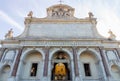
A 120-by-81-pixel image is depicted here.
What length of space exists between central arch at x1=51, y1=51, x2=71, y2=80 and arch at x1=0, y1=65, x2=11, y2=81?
517cm

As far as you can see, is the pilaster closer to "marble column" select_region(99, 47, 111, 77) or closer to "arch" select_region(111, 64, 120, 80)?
"marble column" select_region(99, 47, 111, 77)

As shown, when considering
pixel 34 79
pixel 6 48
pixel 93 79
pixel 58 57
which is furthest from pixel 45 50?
pixel 93 79

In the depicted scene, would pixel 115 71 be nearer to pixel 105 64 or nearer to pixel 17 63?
pixel 105 64

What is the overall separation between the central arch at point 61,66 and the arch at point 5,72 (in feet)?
17.0

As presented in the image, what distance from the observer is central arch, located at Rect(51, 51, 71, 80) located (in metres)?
16.6

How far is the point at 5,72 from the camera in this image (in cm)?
1683

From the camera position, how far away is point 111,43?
18.8 metres

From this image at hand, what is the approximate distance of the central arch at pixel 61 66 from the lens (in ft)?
54.5

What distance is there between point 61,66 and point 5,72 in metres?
6.55

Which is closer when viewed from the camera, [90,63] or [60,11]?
[90,63]

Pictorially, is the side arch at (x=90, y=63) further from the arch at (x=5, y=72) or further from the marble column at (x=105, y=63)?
the arch at (x=5, y=72)

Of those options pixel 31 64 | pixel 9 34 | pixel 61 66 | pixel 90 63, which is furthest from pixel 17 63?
pixel 90 63

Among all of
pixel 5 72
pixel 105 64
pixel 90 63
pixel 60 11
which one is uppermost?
pixel 60 11

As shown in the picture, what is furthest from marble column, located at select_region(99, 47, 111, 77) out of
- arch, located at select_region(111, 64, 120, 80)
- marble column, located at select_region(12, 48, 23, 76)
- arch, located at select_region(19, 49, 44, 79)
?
marble column, located at select_region(12, 48, 23, 76)
